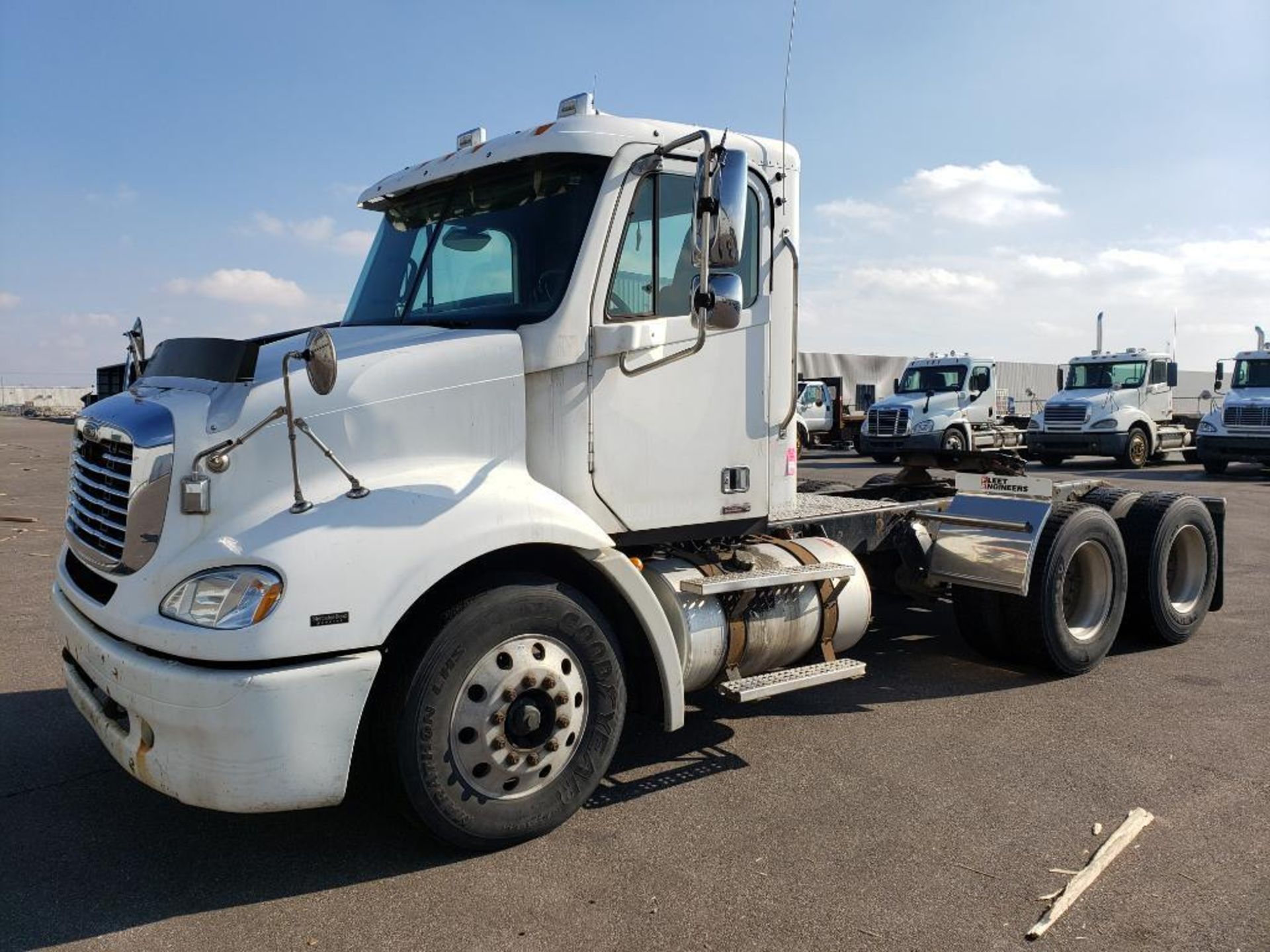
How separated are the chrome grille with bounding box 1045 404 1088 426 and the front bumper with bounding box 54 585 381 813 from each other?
2346 cm

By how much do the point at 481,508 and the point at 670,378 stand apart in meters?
1.19

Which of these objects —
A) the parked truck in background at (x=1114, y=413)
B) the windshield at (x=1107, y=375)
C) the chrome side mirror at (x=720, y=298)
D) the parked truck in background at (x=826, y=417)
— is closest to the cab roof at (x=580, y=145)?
the chrome side mirror at (x=720, y=298)

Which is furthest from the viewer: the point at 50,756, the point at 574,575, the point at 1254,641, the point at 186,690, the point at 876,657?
the point at 1254,641

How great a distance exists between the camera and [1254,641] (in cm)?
695

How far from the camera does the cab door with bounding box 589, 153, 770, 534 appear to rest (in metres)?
4.18

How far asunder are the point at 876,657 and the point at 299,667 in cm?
430

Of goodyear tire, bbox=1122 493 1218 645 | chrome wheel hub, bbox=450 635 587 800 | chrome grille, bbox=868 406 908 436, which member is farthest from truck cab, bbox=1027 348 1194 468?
chrome wheel hub, bbox=450 635 587 800

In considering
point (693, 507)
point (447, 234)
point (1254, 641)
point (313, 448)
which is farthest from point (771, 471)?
point (1254, 641)

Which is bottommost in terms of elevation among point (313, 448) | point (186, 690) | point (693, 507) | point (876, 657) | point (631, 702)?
point (876, 657)

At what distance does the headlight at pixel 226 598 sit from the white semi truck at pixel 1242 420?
22.2 metres

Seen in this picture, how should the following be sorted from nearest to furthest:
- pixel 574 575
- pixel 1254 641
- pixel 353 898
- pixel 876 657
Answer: pixel 353 898 < pixel 574 575 < pixel 876 657 < pixel 1254 641

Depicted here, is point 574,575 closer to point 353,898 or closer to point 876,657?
point 353,898

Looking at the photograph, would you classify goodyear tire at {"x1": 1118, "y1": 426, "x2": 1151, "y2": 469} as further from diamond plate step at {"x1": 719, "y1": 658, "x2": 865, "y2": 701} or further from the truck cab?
diamond plate step at {"x1": 719, "y1": 658, "x2": 865, "y2": 701}

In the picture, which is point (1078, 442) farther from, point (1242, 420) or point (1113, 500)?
point (1113, 500)
